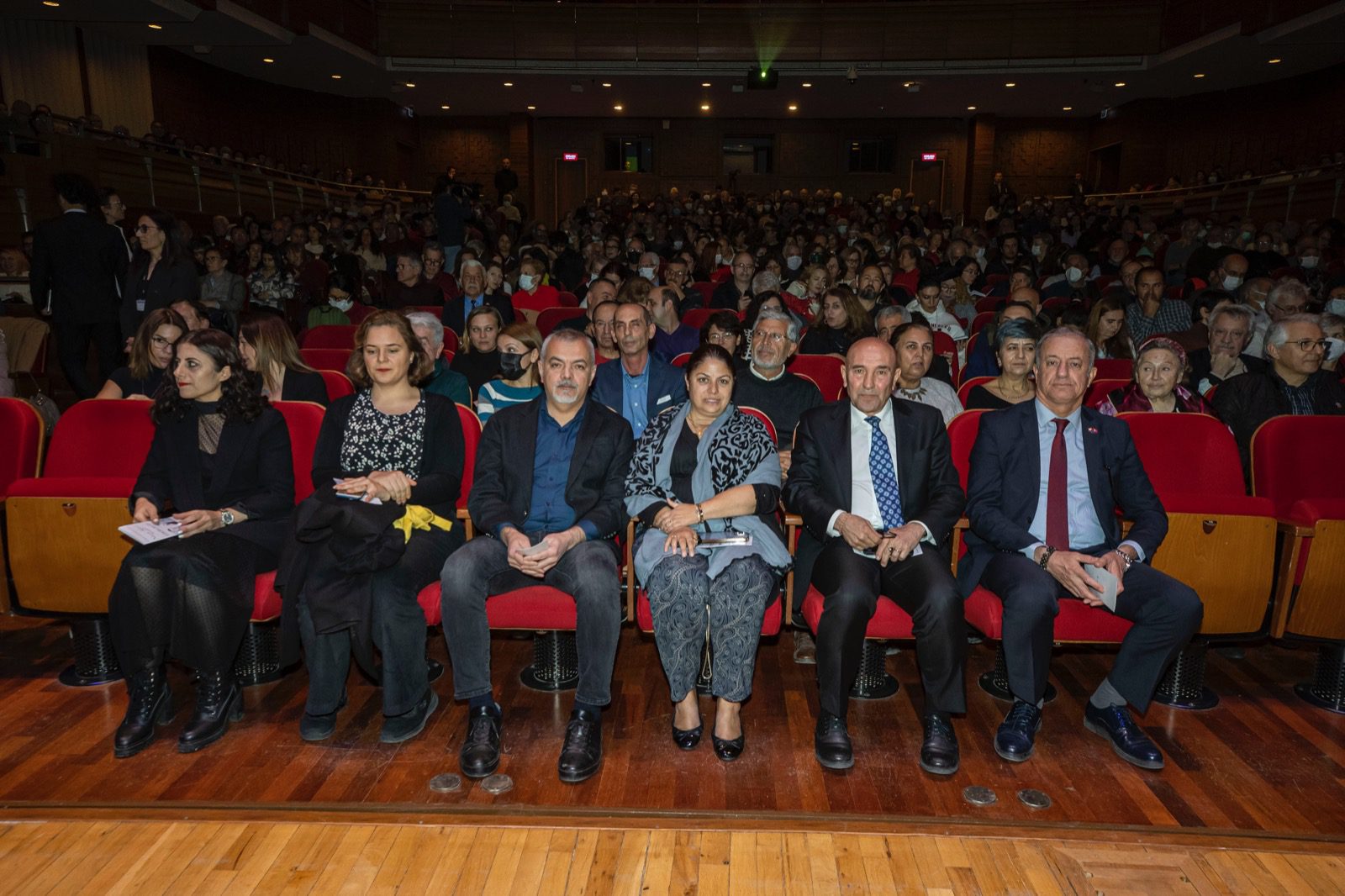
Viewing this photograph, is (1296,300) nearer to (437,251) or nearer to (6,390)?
(437,251)

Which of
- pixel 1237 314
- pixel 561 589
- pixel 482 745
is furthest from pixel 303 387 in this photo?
pixel 1237 314

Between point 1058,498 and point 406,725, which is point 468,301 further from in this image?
point 1058,498

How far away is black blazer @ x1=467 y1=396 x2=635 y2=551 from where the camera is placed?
2.64m

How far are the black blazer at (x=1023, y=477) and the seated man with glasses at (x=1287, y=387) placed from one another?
88 cm

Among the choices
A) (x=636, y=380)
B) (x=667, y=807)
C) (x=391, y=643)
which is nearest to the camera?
(x=667, y=807)

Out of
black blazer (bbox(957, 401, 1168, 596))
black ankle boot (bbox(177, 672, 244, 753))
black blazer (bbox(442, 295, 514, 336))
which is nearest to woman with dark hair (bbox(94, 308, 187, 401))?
black ankle boot (bbox(177, 672, 244, 753))

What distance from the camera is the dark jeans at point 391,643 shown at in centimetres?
250

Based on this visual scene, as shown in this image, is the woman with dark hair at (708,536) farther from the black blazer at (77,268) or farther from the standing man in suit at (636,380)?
the black blazer at (77,268)

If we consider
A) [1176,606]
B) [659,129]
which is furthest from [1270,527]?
[659,129]

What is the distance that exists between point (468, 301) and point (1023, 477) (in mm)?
3729

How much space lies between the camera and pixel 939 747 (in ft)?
7.86

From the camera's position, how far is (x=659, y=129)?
64.8 feet

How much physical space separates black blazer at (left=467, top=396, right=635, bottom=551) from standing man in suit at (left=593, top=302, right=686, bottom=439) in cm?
71

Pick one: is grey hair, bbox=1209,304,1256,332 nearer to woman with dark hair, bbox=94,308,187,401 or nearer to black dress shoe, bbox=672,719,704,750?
black dress shoe, bbox=672,719,704,750
